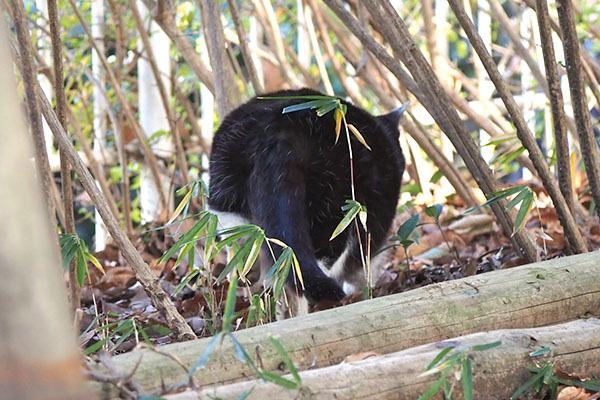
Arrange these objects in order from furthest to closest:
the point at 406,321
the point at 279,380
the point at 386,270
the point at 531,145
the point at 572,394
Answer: the point at 386,270 → the point at 531,145 → the point at 406,321 → the point at 572,394 → the point at 279,380

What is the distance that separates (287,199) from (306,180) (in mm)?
181

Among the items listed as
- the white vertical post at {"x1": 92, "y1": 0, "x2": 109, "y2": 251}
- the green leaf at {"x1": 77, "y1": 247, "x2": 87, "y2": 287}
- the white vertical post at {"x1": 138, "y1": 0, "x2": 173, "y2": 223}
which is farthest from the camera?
the white vertical post at {"x1": 138, "y1": 0, "x2": 173, "y2": 223}

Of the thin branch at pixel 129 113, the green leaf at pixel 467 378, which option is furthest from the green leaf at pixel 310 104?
the thin branch at pixel 129 113

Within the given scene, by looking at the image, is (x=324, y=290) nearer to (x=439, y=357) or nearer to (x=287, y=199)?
(x=287, y=199)

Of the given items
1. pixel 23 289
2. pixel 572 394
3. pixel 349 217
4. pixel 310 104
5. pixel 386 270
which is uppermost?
pixel 310 104

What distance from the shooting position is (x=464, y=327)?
1.51 m

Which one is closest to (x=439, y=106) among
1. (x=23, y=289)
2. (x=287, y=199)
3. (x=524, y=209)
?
(x=524, y=209)

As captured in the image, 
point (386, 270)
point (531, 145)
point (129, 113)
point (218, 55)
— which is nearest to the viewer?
point (531, 145)

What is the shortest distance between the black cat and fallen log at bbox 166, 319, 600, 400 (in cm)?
54

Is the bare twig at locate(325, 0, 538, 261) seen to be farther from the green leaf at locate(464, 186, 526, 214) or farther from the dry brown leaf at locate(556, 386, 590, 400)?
the dry brown leaf at locate(556, 386, 590, 400)

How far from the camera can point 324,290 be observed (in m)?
1.82

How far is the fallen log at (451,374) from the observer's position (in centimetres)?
A: 116

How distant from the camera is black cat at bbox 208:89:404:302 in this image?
2.06 metres

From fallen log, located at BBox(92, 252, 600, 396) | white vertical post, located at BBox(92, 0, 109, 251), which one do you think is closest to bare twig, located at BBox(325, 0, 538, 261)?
fallen log, located at BBox(92, 252, 600, 396)
